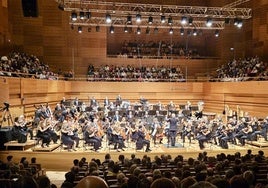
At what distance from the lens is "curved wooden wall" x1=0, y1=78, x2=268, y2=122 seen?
14.8m

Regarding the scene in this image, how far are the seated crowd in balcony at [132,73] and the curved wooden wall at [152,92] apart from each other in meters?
0.38

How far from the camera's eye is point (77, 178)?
20.2ft

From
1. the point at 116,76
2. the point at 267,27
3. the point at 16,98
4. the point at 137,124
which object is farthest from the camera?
the point at 116,76

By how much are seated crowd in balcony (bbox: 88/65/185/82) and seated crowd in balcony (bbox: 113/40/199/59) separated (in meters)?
1.58

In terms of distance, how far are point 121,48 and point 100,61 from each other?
2.86 meters

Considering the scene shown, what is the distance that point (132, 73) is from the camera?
2167 centimetres

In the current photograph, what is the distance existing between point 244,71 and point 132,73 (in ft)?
24.0

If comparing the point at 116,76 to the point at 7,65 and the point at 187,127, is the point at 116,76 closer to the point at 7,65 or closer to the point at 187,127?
the point at 7,65

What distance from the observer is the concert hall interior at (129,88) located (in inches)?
416

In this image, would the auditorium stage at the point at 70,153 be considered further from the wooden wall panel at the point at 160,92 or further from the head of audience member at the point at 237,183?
the head of audience member at the point at 237,183

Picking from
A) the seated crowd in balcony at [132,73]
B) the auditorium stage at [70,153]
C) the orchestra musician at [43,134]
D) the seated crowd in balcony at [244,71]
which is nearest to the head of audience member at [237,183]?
the auditorium stage at [70,153]

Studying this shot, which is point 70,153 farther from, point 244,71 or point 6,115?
point 244,71

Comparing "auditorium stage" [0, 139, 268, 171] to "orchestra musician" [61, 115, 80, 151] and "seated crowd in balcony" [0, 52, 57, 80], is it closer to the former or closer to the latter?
"orchestra musician" [61, 115, 80, 151]

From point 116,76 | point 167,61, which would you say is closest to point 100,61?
point 116,76
